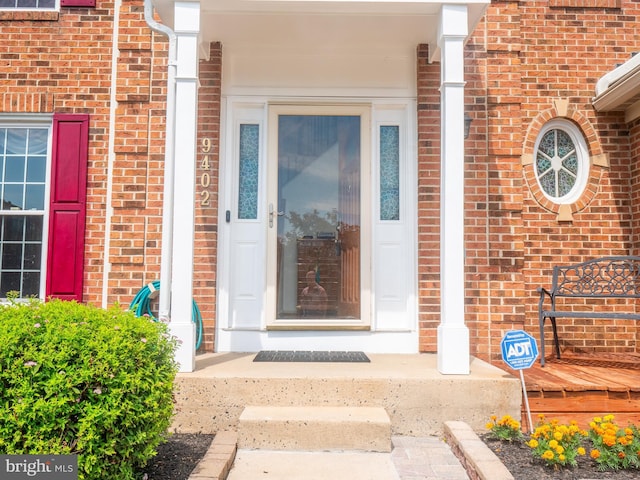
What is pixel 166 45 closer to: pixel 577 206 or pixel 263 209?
pixel 263 209

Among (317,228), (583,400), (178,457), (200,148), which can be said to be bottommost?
(178,457)

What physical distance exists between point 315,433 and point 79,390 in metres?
1.47

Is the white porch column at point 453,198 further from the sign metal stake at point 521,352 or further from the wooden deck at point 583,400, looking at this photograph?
the wooden deck at point 583,400

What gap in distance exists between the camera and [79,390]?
228cm

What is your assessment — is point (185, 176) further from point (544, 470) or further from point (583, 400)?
point (583, 400)

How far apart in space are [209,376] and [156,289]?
1201 mm

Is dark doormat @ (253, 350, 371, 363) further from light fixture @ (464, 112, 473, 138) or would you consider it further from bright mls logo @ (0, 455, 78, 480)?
light fixture @ (464, 112, 473, 138)

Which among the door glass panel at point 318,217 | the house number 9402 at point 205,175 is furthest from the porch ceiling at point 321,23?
the house number 9402 at point 205,175

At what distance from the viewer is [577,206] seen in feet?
16.4

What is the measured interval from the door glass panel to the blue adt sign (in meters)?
1.55

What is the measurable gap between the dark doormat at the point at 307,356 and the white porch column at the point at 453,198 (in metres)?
0.82

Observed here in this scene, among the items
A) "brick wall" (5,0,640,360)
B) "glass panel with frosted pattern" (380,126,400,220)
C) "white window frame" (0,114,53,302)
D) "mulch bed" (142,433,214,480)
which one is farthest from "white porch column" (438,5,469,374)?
"white window frame" (0,114,53,302)

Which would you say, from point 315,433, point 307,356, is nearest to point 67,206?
point 307,356

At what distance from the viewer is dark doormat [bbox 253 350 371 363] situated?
410cm
